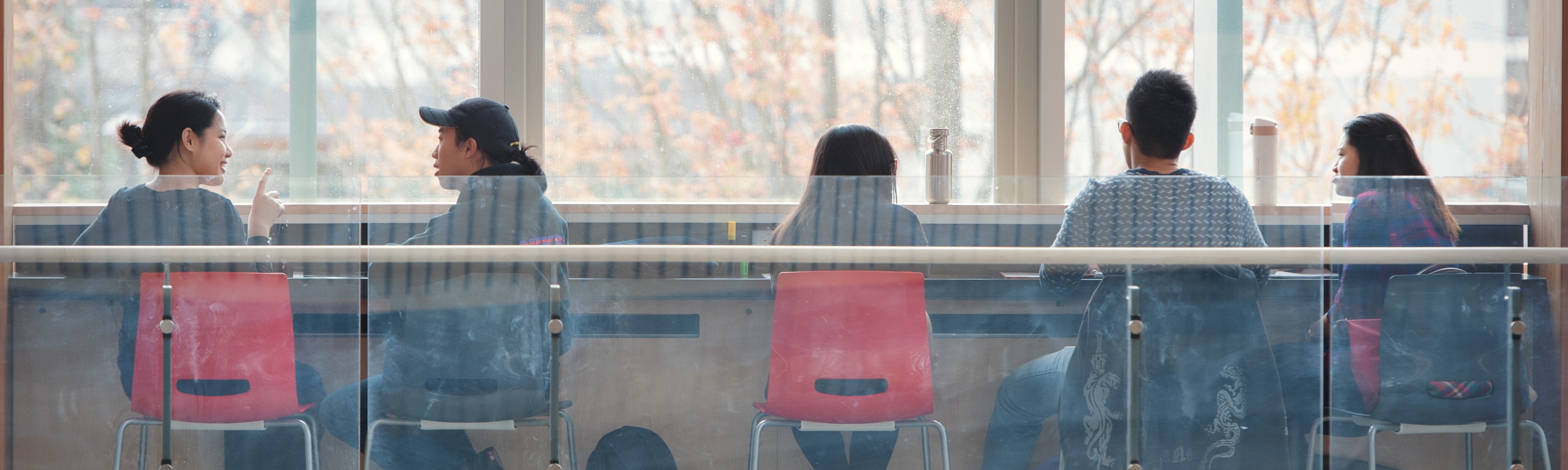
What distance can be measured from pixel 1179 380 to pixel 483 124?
1.38 metres

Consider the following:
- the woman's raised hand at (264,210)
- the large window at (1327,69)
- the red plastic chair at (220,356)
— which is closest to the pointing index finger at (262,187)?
the woman's raised hand at (264,210)

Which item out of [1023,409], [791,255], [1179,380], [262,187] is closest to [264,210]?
[262,187]

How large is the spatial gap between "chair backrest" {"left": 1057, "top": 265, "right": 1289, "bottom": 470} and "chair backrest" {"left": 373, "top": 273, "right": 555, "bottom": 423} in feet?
2.86

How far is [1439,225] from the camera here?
5.33ft

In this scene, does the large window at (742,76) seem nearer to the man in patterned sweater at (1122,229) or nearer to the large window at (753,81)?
the large window at (753,81)

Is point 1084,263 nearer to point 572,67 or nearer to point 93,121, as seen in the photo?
point 572,67

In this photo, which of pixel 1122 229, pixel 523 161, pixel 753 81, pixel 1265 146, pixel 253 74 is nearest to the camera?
pixel 1122 229

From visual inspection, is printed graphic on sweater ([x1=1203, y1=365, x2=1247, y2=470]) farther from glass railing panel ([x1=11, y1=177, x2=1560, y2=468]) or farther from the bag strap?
the bag strap

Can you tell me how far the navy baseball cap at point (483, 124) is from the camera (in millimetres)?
1996

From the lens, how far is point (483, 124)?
200cm

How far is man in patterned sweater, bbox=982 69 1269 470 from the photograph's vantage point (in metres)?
1.59

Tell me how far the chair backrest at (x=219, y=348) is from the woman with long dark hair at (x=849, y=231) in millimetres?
826

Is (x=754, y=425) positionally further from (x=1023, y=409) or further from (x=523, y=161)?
(x=523, y=161)

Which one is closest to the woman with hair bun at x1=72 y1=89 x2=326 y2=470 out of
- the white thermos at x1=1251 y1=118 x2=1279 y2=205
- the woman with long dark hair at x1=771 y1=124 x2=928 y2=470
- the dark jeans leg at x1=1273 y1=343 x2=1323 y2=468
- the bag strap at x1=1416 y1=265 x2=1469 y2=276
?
the woman with long dark hair at x1=771 y1=124 x2=928 y2=470
